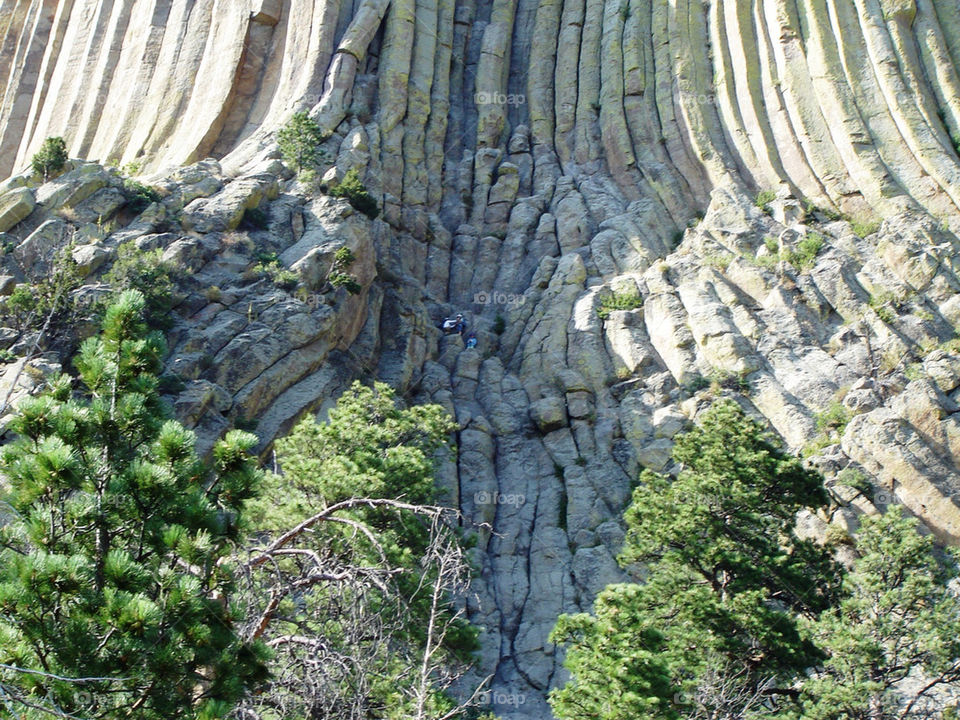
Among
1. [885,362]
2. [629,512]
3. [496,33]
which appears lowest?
[629,512]

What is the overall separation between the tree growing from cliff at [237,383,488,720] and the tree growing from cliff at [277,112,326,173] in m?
16.6

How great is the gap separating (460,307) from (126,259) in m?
15.6

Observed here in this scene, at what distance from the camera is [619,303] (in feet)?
130

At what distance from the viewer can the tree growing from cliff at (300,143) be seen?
1620 inches

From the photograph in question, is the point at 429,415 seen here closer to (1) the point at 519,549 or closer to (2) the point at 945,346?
(1) the point at 519,549

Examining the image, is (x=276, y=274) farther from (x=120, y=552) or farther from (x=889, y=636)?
(x=120, y=552)

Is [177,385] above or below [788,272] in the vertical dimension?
below

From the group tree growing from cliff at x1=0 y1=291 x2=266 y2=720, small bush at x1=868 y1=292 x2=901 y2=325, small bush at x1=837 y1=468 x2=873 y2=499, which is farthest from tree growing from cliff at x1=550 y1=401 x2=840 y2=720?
small bush at x1=868 y1=292 x2=901 y2=325

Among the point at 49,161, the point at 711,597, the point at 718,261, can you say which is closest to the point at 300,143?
the point at 49,161

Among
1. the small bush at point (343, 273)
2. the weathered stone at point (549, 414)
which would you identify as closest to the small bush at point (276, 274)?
the small bush at point (343, 273)

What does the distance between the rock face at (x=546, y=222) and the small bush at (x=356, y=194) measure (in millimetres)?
1205

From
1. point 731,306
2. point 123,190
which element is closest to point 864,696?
point 731,306

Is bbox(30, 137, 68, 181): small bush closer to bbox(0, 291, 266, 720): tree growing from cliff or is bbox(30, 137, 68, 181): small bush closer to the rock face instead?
the rock face

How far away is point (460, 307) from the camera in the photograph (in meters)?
44.0
